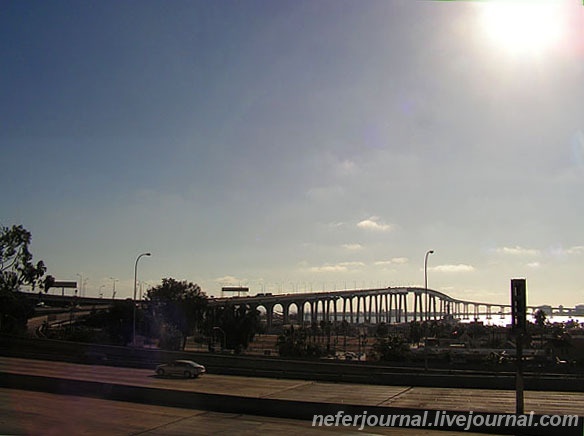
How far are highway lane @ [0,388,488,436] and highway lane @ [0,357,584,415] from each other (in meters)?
4.94

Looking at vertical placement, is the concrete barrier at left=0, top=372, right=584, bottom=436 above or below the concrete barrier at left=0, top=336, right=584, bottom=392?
above

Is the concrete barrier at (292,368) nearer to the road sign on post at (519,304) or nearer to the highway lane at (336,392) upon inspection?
the highway lane at (336,392)

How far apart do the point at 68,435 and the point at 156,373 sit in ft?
77.3

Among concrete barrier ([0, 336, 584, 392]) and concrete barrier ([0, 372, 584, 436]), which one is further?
concrete barrier ([0, 336, 584, 392])

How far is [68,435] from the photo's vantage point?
16859 mm

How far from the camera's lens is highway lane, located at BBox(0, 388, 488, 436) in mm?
17484

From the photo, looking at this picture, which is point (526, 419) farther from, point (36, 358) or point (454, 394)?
point (36, 358)

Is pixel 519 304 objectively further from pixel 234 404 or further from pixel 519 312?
pixel 234 404

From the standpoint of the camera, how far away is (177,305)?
3484 inches

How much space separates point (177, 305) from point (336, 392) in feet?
197

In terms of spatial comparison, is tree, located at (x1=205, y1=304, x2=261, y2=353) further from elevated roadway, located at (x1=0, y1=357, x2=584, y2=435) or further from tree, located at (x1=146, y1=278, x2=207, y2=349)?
elevated roadway, located at (x1=0, y1=357, x2=584, y2=435)

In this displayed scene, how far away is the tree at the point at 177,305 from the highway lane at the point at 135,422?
65072mm

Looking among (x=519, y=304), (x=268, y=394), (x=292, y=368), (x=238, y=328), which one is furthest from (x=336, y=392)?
(x=238, y=328)

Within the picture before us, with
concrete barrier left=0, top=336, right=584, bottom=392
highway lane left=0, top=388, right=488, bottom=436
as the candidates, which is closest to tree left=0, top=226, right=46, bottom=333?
concrete barrier left=0, top=336, right=584, bottom=392
